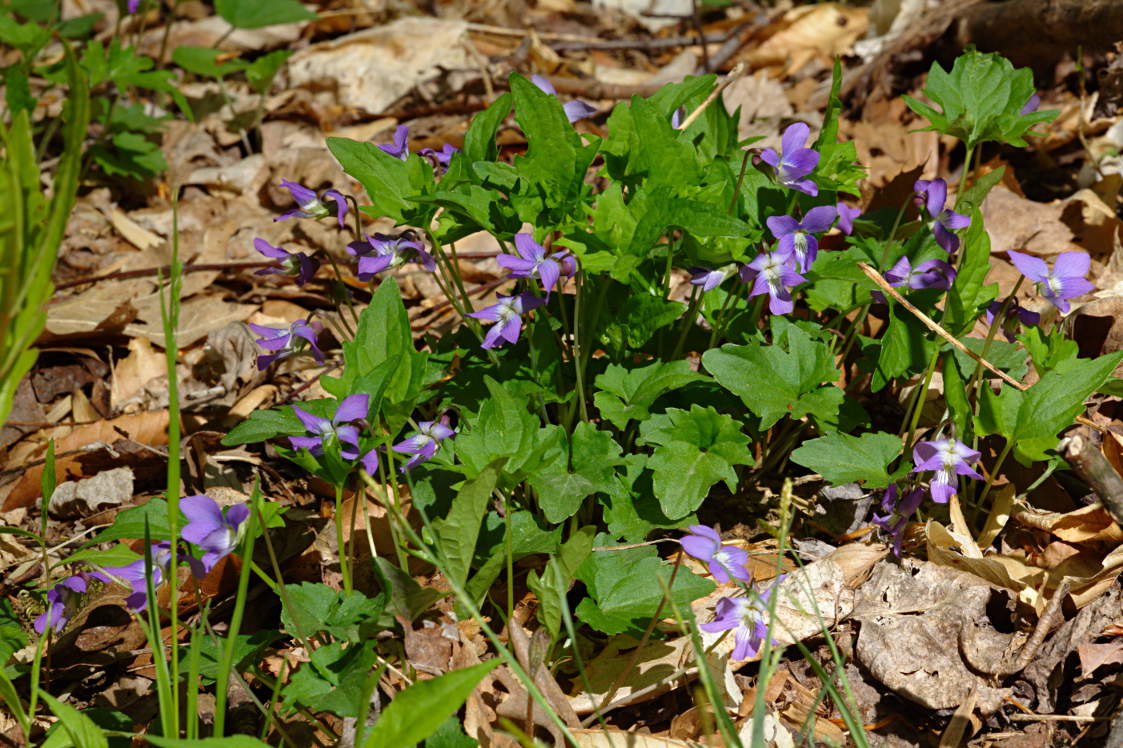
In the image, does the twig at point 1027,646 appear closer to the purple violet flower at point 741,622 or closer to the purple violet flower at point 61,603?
the purple violet flower at point 741,622

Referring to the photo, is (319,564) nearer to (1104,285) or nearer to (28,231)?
(28,231)

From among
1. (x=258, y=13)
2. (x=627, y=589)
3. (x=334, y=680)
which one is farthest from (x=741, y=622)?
(x=258, y=13)

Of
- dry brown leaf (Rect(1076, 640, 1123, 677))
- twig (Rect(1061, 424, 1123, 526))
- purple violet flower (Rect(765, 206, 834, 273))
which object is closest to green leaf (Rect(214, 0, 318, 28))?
purple violet flower (Rect(765, 206, 834, 273))

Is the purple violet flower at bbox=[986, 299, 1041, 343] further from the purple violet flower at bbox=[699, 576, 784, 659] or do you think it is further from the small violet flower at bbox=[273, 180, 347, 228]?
the small violet flower at bbox=[273, 180, 347, 228]

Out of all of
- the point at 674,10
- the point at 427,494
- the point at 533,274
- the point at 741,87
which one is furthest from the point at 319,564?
the point at 674,10

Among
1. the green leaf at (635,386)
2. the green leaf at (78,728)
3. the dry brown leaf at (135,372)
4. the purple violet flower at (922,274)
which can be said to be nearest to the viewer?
the green leaf at (78,728)

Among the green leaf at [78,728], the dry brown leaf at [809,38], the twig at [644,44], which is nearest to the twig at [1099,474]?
the green leaf at [78,728]

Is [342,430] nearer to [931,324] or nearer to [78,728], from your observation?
[78,728]
